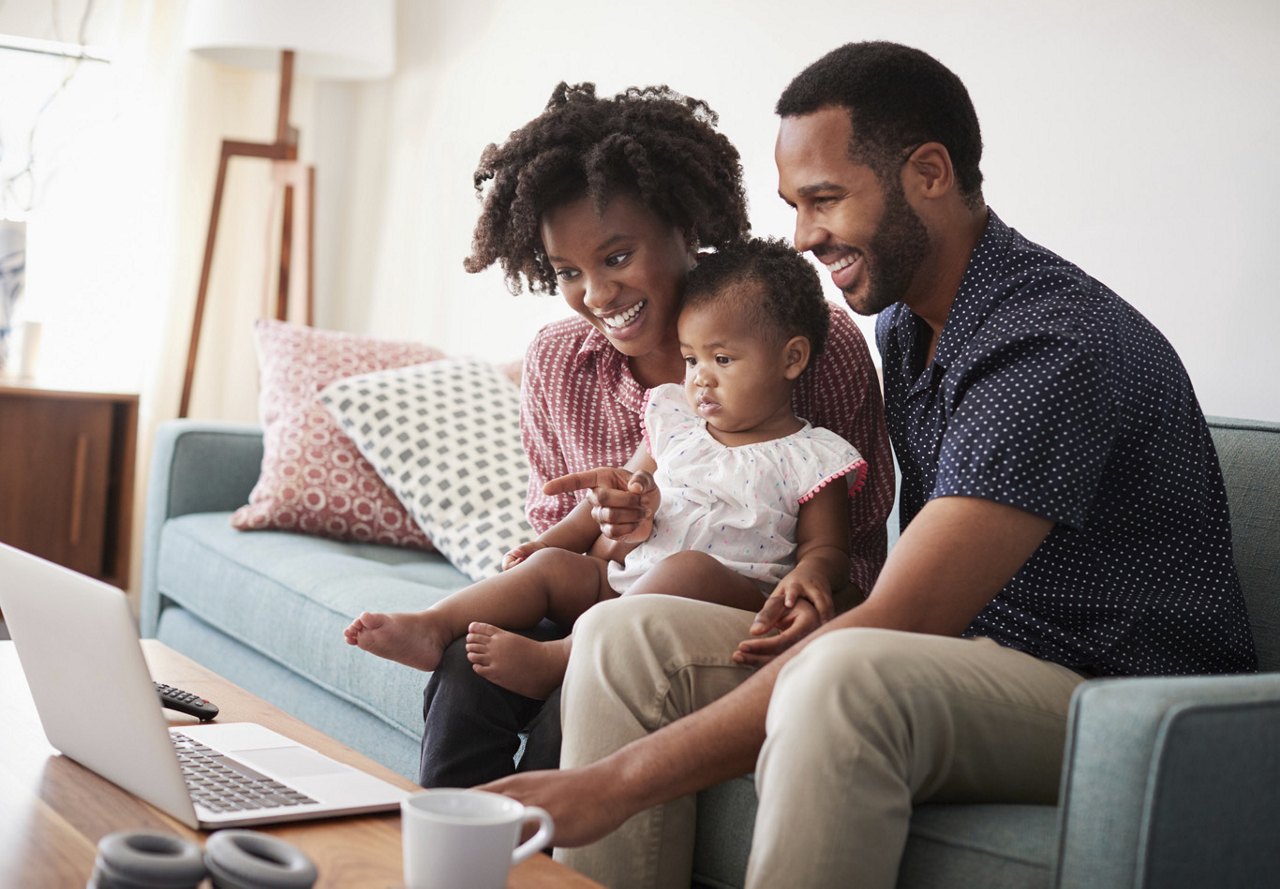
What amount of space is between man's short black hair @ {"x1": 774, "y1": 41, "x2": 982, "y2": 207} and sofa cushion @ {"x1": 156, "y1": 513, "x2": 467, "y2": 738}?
34.9 inches

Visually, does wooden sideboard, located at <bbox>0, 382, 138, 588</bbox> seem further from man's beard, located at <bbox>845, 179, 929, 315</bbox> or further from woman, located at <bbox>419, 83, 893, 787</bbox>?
man's beard, located at <bbox>845, 179, 929, 315</bbox>

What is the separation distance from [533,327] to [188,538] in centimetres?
105

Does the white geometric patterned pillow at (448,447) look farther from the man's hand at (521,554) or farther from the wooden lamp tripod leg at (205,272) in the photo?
the wooden lamp tripod leg at (205,272)

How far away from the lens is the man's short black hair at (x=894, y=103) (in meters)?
1.48

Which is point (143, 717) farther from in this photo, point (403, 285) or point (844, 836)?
point (403, 285)

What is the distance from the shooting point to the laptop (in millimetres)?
1019

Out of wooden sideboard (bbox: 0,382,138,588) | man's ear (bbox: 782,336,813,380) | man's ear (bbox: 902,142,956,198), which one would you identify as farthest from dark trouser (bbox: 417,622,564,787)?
wooden sideboard (bbox: 0,382,138,588)

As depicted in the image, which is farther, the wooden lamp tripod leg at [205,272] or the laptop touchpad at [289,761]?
the wooden lamp tripod leg at [205,272]

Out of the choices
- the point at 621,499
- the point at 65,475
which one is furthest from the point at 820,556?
the point at 65,475

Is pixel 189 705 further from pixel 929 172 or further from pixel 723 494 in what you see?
pixel 929 172

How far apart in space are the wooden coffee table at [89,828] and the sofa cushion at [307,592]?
620 mm

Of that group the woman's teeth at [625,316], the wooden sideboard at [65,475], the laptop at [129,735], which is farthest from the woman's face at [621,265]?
the wooden sideboard at [65,475]

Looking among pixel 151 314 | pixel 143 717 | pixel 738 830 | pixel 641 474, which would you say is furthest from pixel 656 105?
pixel 151 314

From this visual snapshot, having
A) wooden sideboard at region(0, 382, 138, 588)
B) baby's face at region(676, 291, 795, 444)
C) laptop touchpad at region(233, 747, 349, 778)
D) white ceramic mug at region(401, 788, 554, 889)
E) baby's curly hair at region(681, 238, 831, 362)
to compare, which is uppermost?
baby's curly hair at region(681, 238, 831, 362)
